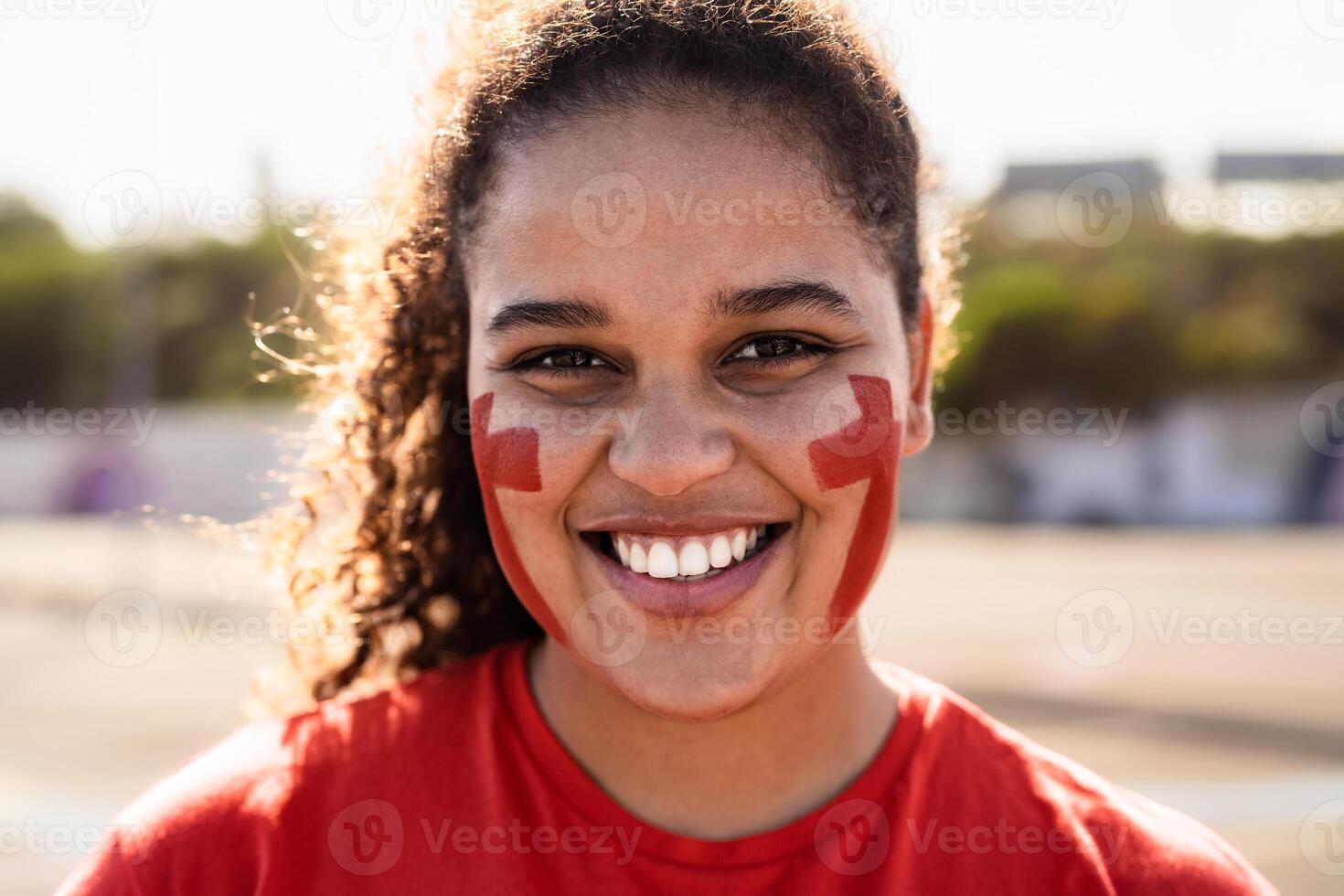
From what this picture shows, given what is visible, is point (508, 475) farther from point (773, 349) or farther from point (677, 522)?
point (773, 349)

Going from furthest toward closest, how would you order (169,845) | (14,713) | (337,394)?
(14,713)
(337,394)
(169,845)

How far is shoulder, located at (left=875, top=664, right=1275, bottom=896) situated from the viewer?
1.82m

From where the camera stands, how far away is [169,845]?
1813mm

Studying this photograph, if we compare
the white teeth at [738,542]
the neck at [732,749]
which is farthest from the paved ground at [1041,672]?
the white teeth at [738,542]

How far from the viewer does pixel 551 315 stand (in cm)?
185

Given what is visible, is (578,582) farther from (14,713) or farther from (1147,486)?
(1147,486)

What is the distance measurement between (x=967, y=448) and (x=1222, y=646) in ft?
49.1

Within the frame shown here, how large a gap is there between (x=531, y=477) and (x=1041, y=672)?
8.15 m

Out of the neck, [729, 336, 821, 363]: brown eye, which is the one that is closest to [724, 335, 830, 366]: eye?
[729, 336, 821, 363]: brown eye

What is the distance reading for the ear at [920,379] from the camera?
217 cm

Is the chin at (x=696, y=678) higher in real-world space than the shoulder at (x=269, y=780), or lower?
higher

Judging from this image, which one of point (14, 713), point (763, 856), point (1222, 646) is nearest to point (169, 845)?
point (763, 856)

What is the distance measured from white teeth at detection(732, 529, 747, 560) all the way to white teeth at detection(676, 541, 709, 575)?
46 mm

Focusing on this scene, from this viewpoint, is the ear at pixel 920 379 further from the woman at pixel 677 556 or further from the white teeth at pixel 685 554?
the white teeth at pixel 685 554
